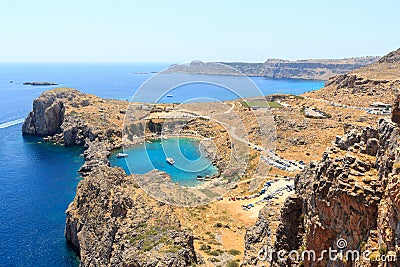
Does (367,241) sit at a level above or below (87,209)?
above

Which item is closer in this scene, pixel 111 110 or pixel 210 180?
pixel 210 180

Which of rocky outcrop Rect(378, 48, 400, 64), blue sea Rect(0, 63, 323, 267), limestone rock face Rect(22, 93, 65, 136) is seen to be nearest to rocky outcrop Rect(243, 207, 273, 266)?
blue sea Rect(0, 63, 323, 267)

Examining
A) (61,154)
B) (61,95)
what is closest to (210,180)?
(61,154)

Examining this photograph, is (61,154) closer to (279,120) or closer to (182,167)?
(182,167)

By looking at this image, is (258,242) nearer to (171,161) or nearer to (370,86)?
(171,161)

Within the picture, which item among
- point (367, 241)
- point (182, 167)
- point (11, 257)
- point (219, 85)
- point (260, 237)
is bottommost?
point (11, 257)

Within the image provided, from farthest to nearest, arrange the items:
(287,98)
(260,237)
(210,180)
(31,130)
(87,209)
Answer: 1. (287,98)
2. (31,130)
3. (210,180)
4. (87,209)
5. (260,237)

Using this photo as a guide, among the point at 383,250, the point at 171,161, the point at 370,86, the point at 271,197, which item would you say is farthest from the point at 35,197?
the point at 370,86

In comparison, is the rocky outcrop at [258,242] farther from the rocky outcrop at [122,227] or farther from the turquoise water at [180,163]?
the turquoise water at [180,163]
